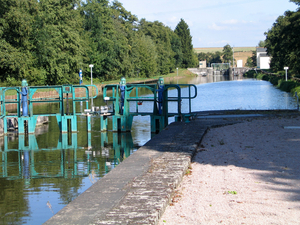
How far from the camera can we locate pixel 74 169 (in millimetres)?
10641

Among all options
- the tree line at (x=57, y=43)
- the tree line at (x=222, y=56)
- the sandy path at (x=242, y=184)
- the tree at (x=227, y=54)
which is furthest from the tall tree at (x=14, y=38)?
the tree at (x=227, y=54)

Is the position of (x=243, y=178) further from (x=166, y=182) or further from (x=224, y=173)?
(x=166, y=182)

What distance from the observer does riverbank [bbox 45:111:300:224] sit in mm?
5113

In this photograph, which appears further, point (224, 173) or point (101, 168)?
point (101, 168)

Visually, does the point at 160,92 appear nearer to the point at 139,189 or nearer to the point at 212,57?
the point at 139,189

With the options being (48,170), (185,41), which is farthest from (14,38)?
(185,41)

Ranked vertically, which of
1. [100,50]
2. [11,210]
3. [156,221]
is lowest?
[11,210]

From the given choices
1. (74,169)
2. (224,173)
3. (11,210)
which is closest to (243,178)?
(224,173)

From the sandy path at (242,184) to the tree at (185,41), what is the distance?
130 meters

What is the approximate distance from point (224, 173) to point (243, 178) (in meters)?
0.48

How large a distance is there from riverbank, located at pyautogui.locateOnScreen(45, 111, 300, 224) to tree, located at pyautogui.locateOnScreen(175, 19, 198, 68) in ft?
429

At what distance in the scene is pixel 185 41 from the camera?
458 feet

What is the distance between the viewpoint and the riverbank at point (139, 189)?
5.11 m

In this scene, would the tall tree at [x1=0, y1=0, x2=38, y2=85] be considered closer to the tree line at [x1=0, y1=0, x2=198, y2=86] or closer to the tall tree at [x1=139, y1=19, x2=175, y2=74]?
the tree line at [x1=0, y1=0, x2=198, y2=86]
